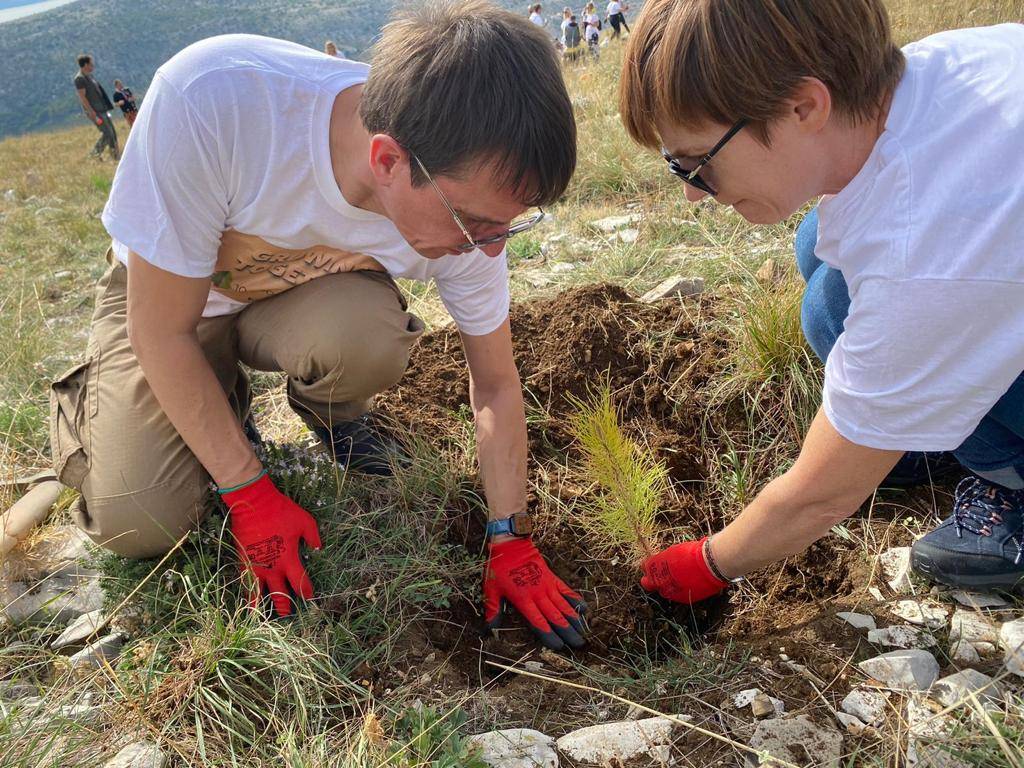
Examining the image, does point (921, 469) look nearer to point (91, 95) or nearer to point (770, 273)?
point (770, 273)

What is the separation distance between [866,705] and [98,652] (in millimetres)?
1693

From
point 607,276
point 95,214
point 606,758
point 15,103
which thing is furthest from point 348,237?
point 15,103

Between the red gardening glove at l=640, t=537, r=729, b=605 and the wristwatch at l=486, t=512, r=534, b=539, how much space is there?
0.33m

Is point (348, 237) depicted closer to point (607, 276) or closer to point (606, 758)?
point (606, 758)

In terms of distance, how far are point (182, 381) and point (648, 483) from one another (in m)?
1.19

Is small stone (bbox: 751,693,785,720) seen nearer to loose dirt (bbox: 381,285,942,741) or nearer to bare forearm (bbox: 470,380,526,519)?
loose dirt (bbox: 381,285,942,741)

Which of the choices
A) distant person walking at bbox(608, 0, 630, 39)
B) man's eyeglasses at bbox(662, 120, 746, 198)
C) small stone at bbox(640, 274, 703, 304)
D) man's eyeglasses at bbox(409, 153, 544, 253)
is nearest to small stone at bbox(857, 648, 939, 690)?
man's eyeglasses at bbox(662, 120, 746, 198)

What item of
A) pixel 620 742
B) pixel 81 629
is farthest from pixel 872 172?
pixel 81 629

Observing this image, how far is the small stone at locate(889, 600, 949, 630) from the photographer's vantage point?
1.59m

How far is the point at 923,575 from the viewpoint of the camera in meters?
1.71

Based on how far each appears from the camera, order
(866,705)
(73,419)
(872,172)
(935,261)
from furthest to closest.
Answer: (73,419) < (866,705) < (872,172) < (935,261)

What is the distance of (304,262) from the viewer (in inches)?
75.1

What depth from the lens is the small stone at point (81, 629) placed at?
1808mm

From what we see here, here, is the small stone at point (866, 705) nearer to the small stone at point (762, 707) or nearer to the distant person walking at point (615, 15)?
the small stone at point (762, 707)
